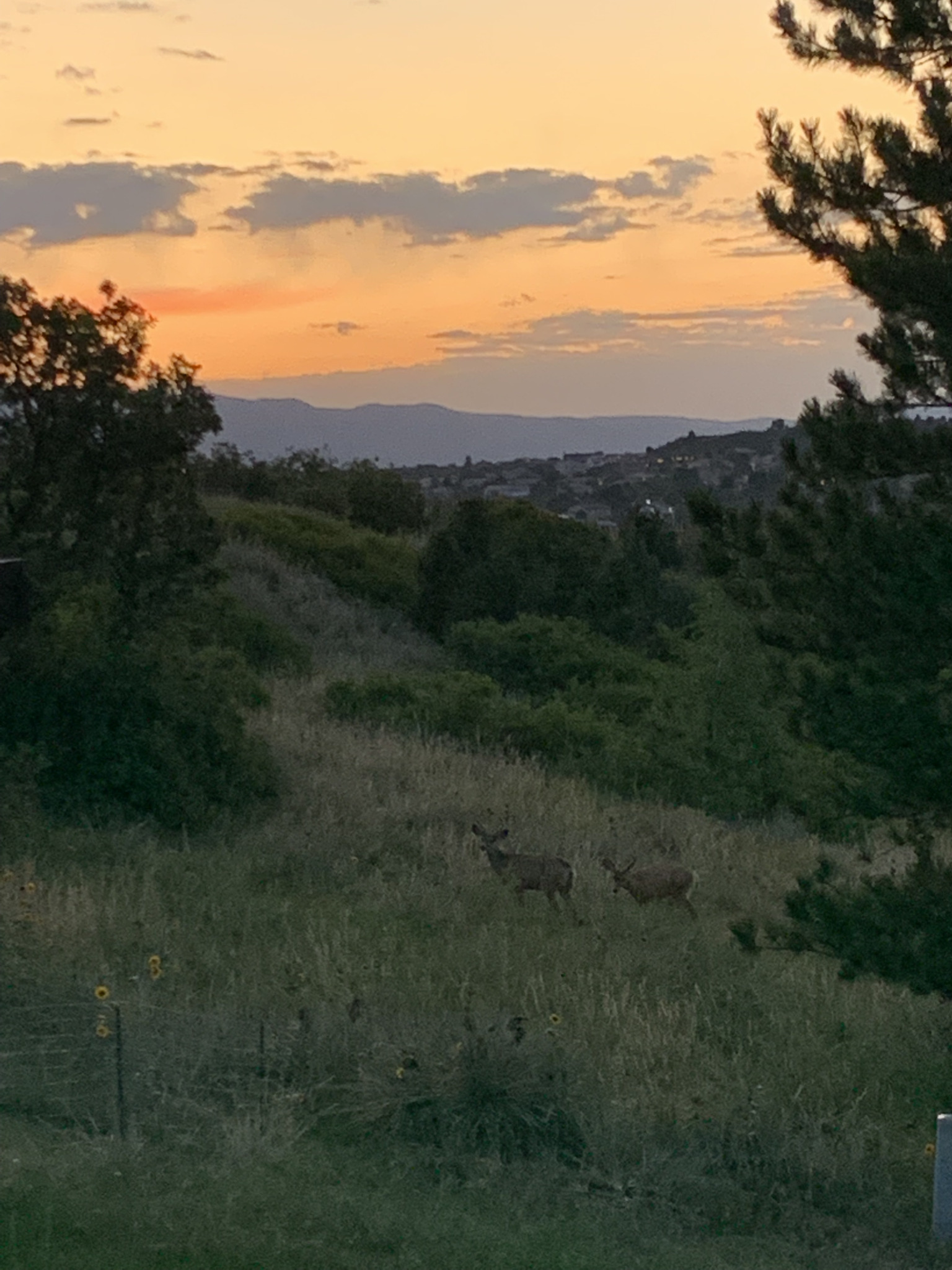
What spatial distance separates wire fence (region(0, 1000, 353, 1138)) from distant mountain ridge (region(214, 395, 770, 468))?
120506mm

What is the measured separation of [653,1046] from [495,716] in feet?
47.2

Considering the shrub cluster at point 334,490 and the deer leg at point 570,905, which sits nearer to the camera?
the deer leg at point 570,905

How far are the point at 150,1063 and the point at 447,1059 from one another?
1.37 meters

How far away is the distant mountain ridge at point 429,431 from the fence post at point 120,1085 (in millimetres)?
121427

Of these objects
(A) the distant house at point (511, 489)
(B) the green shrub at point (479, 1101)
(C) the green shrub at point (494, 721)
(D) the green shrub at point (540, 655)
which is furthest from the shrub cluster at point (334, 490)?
(B) the green shrub at point (479, 1101)

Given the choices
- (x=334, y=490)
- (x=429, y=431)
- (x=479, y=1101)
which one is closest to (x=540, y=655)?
(x=479, y=1101)

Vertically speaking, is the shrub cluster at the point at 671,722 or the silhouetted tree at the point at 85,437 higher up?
the silhouetted tree at the point at 85,437

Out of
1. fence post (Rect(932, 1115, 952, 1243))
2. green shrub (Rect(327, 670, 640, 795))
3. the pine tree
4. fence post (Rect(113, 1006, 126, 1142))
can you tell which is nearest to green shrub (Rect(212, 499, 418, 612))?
green shrub (Rect(327, 670, 640, 795))

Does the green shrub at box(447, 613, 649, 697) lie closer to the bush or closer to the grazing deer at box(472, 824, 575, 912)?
the bush

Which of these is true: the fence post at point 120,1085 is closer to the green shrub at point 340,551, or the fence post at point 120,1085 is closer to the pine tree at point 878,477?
the pine tree at point 878,477

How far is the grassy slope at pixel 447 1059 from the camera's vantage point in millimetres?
5832

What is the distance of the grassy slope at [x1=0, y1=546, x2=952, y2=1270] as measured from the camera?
5.83 m

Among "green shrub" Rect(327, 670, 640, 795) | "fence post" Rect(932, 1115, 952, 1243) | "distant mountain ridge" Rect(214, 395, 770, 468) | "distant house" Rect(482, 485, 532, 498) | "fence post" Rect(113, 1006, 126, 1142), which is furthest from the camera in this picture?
"distant mountain ridge" Rect(214, 395, 770, 468)

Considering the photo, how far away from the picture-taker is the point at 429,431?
16025 cm
